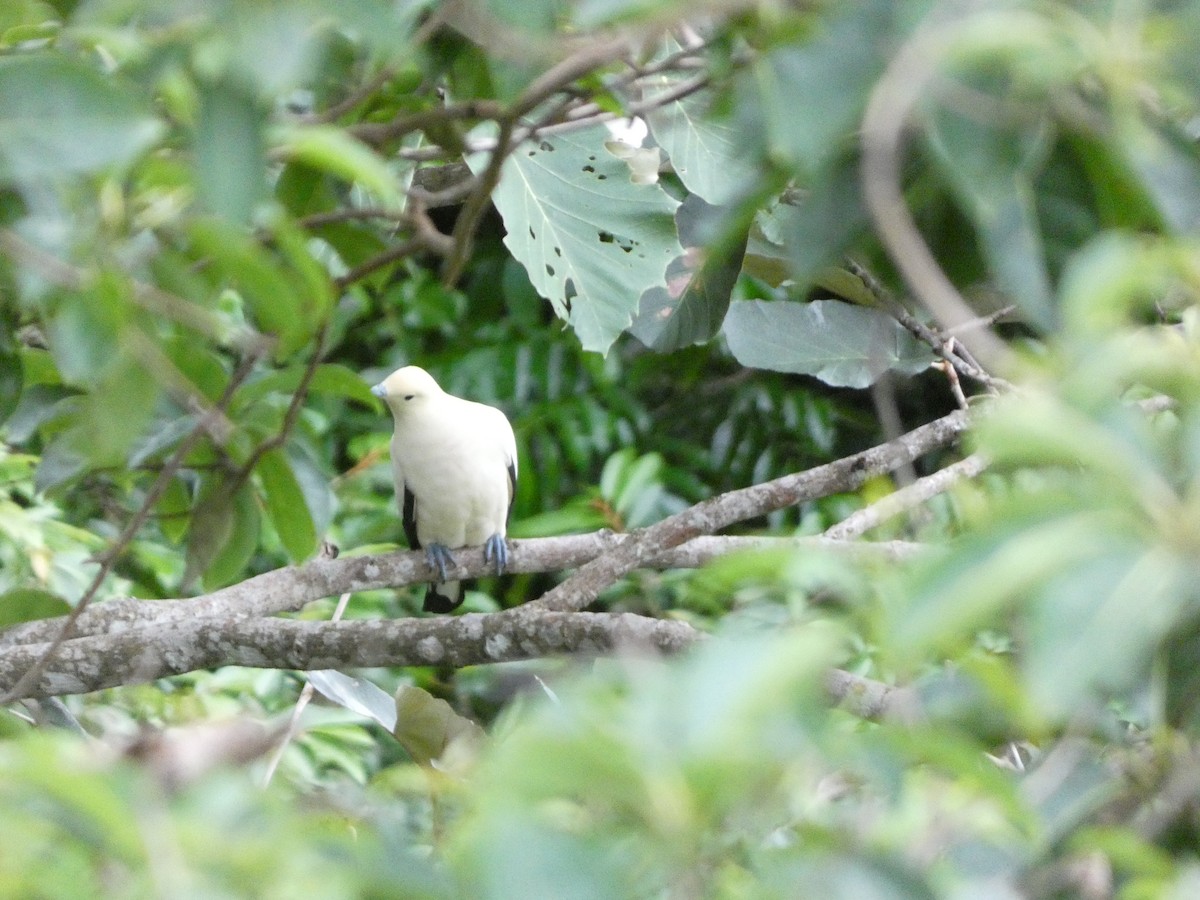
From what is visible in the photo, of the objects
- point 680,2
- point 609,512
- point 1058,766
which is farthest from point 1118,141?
point 609,512

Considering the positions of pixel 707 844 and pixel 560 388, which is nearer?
pixel 707 844

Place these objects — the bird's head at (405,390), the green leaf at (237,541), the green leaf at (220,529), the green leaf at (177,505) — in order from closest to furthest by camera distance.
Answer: the green leaf at (220,529) < the green leaf at (237,541) < the green leaf at (177,505) < the bird's head at (405,390)

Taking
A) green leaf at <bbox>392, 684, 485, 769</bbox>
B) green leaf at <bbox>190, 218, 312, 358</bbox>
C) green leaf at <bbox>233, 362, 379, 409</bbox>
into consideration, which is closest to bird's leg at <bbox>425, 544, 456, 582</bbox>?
green leaf at <bbox>392, 684, 485, 769</bbox>

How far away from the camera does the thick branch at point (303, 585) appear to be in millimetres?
2035

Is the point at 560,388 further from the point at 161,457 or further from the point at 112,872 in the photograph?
the point at 112,872

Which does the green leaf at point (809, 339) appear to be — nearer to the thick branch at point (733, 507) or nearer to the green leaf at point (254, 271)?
the thick branch at point (733, 507)

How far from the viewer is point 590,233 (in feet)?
6.29

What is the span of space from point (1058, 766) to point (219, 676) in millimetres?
2935

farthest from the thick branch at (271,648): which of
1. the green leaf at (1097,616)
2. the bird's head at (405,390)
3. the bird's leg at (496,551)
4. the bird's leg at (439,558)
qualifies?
the green leaf at (1097,616)

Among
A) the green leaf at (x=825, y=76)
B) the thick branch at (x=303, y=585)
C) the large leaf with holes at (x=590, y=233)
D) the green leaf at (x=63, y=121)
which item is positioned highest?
the green leaf at (x=825, y=76)

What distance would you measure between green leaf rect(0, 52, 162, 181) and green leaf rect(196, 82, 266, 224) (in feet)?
0.12

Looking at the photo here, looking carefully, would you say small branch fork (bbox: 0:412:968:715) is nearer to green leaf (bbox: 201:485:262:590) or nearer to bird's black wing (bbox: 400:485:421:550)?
green leaf (bbox: 201:485:262:590)

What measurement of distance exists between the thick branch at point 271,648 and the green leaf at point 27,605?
0.08 meters

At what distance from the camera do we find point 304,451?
5.55ft
